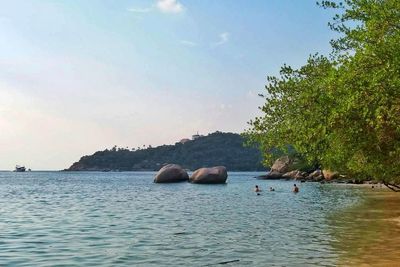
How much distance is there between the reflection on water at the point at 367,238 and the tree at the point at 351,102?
3132mm

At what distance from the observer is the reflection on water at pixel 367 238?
55.3 feet

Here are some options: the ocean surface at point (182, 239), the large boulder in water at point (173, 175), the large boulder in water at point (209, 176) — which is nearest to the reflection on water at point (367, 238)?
the ocean surface at point (182, 239)

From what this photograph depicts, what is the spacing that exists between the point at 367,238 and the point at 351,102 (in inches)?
333

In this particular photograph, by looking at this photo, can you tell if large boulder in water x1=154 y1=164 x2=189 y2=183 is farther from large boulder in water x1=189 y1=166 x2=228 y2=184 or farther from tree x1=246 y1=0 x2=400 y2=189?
tree x1=246 y1=0 x2=400 y2=189

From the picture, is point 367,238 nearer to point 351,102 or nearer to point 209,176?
point 351,102

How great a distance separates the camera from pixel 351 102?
52.9 feet

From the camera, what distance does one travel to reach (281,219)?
31.5 metres

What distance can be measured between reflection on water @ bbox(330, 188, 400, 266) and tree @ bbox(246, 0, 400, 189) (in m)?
3.13

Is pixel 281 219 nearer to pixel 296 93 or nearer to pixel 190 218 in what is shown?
pixel 190 218

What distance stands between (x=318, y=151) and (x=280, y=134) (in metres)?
2.10

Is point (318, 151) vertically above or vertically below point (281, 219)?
above

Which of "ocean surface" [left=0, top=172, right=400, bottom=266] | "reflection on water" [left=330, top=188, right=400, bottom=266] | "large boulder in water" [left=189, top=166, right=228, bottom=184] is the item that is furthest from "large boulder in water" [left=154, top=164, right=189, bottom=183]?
"reflection on water" [left=330, top=188, right=400, bottom=266]

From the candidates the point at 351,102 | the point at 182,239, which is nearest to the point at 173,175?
the point at 182,239

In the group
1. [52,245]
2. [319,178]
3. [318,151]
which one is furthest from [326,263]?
[319,178]
